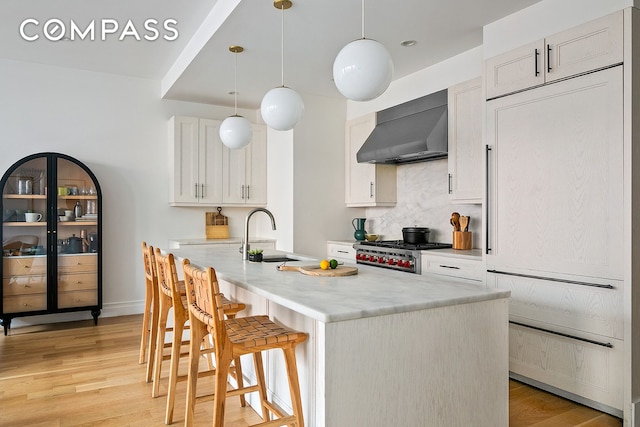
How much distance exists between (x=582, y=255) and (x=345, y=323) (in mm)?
1801

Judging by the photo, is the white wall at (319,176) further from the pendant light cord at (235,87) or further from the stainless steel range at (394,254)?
the pendant light cord at (235,87)

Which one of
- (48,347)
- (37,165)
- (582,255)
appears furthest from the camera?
(37,165)

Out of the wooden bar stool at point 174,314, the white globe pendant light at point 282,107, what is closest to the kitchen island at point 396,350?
the wooden bar stool at point 174,314

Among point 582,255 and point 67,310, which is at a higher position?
point 582,255

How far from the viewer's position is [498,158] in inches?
126

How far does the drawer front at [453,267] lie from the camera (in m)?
3.42

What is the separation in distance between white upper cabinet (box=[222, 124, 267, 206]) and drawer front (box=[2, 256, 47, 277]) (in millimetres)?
1985

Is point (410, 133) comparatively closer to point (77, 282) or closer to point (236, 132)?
point (236, 132)

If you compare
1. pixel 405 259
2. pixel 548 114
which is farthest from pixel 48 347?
pixel 548 114

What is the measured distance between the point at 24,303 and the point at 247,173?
268 cm

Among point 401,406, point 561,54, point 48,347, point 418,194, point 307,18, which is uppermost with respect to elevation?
point 307,18

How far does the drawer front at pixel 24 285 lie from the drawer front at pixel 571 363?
4.26 m

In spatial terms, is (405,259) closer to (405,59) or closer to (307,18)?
(405,59)

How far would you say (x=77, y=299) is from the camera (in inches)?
182
